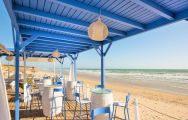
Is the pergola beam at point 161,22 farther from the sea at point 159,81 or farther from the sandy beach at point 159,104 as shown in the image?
the sea at point 159,81

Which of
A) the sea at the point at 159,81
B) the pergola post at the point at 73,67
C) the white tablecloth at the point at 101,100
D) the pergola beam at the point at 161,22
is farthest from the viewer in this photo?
the sea at the point at 159,81

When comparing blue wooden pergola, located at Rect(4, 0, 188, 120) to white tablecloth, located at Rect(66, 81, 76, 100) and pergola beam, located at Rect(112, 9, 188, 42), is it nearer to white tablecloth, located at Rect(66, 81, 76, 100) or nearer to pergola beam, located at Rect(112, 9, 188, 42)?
pergola beam, located at Rect(112, 9, 188, 42)

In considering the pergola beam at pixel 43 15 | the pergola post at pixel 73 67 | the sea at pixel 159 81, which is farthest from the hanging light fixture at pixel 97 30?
the sea at pixel 159 81

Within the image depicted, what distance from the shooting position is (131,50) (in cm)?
4784

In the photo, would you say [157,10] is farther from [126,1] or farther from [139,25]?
[139,25]

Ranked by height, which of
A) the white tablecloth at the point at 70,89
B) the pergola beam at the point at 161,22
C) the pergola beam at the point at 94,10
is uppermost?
the pergola beam at the point at 94,10

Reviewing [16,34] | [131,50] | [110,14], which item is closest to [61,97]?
[16,34]

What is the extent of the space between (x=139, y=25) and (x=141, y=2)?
5.52 feet

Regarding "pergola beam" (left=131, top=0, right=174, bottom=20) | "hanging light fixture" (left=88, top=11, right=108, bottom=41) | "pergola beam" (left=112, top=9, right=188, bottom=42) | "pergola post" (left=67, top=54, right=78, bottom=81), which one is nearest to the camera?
"hanging light fixture" (left=88, top=11, right=108, bottom=41)

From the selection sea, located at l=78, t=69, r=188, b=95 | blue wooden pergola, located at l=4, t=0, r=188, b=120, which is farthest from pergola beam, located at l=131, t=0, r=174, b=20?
sea, located at l=78, t=69, r=188, b=95

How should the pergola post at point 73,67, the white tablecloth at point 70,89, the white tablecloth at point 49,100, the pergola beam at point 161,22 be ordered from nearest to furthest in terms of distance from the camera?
the pergola beam at point 161,22 → the white tablecloth at point 49,100 → the white tablecloth at point 70,89 → the pergola post at point 73,67

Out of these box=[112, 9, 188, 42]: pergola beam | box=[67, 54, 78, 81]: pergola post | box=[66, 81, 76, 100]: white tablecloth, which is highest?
box=[112, 9, 188, 42]: pergola beam

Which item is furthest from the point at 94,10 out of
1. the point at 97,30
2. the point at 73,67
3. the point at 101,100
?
the point at 73,67

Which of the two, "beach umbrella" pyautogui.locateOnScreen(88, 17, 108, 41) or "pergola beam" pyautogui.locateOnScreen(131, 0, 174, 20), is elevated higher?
"pergola beam" pyautogui.locateOnScreen(131, 0, 174, 20)
